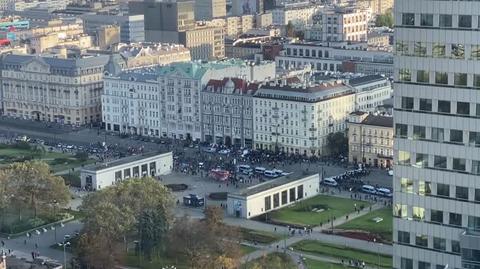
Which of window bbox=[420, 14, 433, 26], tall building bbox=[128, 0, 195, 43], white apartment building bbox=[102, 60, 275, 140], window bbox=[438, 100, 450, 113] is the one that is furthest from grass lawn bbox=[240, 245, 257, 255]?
tall building bbox=[128, 0, 195, 43]

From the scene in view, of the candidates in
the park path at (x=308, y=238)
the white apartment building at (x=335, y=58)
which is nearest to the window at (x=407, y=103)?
the park path at (x=308, y=238)

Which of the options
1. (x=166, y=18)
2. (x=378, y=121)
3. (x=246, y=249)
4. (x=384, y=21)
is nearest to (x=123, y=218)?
(x=246, y=249)

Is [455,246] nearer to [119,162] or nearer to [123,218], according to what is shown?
[123,218]

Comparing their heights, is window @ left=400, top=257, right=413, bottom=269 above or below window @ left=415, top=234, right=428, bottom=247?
below

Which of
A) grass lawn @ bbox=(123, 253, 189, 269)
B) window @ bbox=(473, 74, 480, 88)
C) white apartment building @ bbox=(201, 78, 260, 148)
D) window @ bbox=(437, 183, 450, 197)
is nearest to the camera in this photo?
window @ bbox=(473, 74, 480, 88)

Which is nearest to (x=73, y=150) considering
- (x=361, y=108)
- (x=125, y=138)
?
(x=125, y=138)

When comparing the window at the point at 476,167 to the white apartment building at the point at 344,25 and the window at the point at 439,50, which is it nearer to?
the window at the point at 439,50

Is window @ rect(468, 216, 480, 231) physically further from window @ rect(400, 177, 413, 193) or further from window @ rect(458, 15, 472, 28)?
window @ rect(458, 15, 472, 28)
